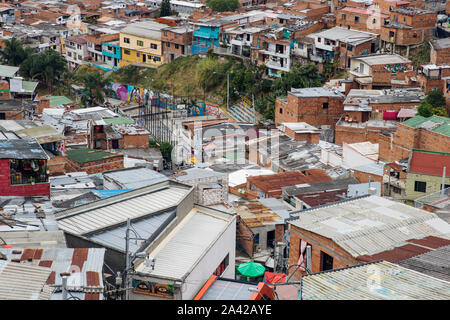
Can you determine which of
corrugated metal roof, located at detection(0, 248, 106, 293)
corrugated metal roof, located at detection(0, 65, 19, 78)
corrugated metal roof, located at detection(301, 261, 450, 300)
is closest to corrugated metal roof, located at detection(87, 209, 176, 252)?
corrugated metal roof, located at detection(0, 248, 106, 293)

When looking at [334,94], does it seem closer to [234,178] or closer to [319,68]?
[319,68]

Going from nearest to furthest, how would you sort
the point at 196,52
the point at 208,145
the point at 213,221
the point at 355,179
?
the point at 213,221 → the point at 355,179 → the point at 208,145 → the point at 196,52

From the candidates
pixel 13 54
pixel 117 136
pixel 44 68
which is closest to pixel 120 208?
pixel 117 136

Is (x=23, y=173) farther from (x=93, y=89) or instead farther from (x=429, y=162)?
(x=93, y=89)

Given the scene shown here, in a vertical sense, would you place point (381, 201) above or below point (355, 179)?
above

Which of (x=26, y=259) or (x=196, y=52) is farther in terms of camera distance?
(x=196, y=52)

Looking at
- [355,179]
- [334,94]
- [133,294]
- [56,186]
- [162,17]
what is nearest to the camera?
[133,294]

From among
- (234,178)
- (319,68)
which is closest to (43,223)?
(234,178)

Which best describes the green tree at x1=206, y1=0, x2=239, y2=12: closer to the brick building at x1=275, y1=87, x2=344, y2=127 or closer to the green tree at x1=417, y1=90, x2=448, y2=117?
the brick building at x1=275, y1=87, x2=344, y2=127
